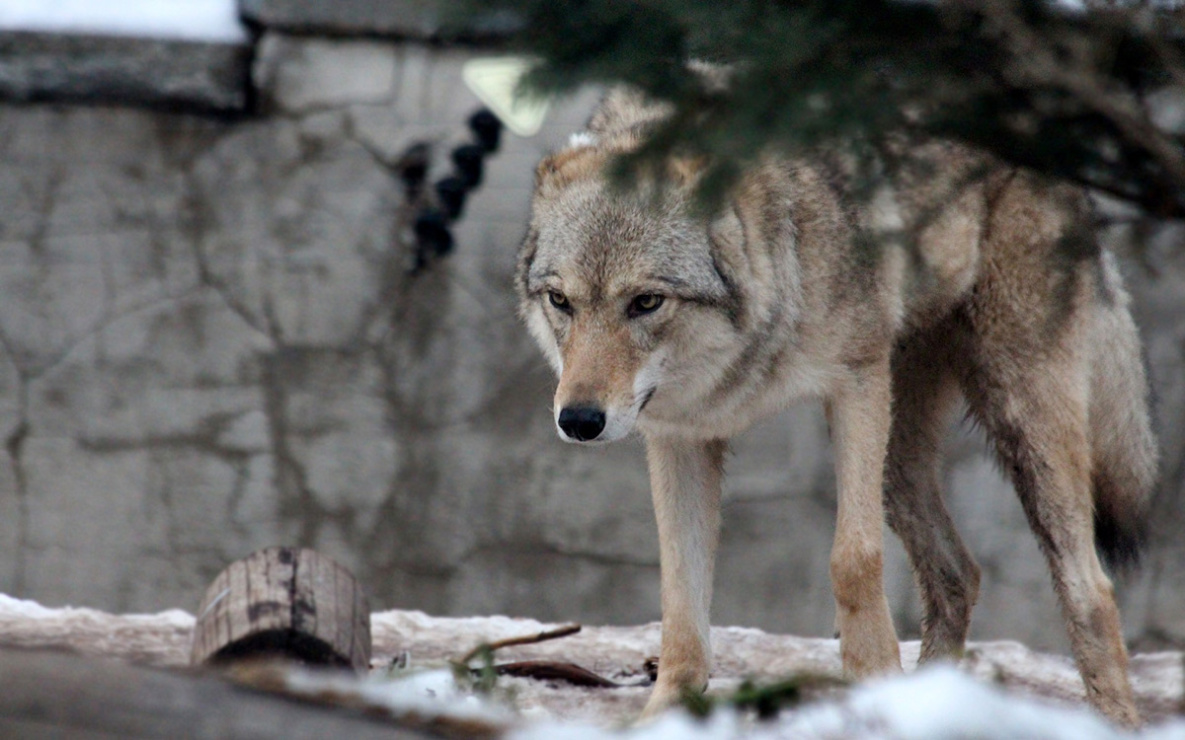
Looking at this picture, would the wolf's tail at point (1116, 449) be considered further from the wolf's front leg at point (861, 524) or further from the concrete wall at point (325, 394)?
the concrete wall at point (325, 394)

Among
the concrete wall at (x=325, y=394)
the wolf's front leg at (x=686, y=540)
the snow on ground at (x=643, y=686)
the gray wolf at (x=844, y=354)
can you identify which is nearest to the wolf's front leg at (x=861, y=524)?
the gray wolf at (x=844, y=354)

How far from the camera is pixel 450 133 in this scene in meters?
5.30

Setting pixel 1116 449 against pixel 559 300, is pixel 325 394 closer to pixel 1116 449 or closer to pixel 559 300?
pixel 559 300

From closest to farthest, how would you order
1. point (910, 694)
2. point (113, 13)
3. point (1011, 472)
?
point (910, 694) < point (1011, 472) < point (113, 13)

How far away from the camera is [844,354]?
329 centimetres

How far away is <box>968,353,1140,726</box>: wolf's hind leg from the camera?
11.3 ft

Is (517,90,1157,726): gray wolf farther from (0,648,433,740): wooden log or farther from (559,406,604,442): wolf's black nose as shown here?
(0,648,433,740): wooden log

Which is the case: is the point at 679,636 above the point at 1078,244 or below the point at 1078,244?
below

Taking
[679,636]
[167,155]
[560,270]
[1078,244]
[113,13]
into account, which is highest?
[113,13]

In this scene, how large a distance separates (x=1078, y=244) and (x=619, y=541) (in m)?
3.54

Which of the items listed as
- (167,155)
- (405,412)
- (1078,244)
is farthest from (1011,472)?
(167,155)

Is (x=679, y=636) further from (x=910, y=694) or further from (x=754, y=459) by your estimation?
(x=754, y=459)

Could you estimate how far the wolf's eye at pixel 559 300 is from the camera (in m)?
3.11

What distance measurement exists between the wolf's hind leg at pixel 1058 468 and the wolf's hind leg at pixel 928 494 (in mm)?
220
